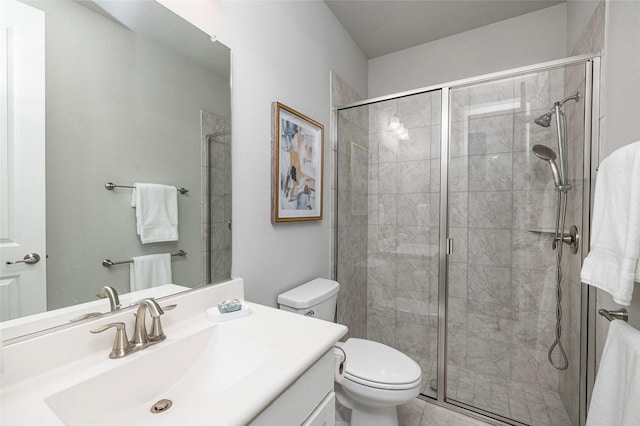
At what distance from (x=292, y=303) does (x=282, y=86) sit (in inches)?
43.7

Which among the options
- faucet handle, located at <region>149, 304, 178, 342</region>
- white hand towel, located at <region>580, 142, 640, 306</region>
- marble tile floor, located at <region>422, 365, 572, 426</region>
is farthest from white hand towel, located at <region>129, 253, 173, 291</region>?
marble tile floor, located at <region>422, 365, 572, 426</region>

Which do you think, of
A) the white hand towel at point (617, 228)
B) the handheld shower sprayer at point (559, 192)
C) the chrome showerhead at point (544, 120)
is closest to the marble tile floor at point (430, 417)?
the handheld shower sprayer at point (559, 192)

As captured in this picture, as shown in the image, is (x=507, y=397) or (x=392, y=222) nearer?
(x=507, y=397)

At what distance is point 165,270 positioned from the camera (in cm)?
92

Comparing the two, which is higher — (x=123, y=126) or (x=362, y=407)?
(x=123, y=126)

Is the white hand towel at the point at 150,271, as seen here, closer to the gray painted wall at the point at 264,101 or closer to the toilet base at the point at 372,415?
the gray painted wall at the point at 264,101

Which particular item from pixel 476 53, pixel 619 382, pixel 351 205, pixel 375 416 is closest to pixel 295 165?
pixel 351 205

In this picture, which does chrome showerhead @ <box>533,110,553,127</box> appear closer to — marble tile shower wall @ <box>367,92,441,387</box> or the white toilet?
marble tile shower wall @ <box>367,92,441,387</box>

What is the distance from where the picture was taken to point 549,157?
1.55 meters

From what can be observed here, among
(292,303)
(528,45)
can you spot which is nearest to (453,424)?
(292,303)

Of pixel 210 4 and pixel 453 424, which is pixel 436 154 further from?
pixel 453 424

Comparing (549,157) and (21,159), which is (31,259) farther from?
(549,157)

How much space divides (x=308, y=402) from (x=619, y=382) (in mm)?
901

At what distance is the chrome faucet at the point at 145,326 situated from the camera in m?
0.75
